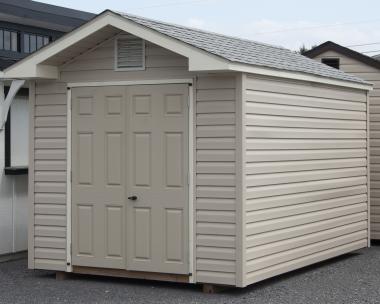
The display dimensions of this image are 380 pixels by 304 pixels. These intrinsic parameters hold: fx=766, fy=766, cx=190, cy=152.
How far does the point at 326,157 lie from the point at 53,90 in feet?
11.5

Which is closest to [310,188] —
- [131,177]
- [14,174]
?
[131,177]

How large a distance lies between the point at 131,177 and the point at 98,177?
0.44 metres

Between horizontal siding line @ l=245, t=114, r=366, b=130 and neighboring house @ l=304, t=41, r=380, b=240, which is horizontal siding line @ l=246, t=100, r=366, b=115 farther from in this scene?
neighboring house @ l=304, t=41, r=380, b=240

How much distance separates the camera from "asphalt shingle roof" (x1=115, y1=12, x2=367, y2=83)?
8.12 metres

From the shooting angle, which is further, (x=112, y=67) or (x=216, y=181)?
(x=112, y=67)

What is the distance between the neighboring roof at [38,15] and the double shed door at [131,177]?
15.6 ft

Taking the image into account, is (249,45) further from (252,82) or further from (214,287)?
(214,287)

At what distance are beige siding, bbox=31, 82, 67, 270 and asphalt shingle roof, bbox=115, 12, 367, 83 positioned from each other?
1395 mm

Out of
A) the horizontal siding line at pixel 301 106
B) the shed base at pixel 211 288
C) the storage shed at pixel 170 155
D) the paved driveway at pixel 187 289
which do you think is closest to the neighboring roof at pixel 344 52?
the horizontal siding line at pixel 301 106

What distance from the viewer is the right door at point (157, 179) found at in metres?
8.22

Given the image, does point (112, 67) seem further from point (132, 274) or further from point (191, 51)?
point (132, 274)

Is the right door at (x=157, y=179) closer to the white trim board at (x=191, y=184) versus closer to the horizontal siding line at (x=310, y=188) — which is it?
the white trim board at (x=191, y=184)

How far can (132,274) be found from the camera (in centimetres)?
852

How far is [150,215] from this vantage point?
8.38 meters
